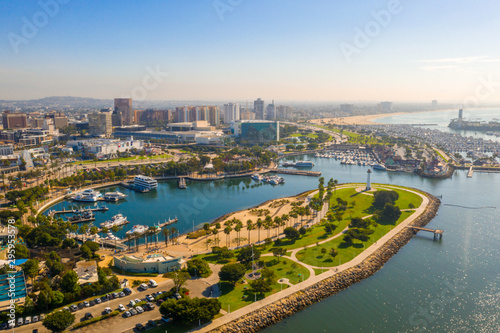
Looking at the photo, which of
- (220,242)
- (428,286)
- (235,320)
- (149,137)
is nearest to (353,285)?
(428,286)

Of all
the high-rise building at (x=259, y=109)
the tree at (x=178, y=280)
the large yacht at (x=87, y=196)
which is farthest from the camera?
the high-rise building at (x=259, y=109)

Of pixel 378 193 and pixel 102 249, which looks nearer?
pixel 102 249

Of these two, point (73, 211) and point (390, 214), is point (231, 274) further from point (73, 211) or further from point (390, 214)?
point (73, 211)

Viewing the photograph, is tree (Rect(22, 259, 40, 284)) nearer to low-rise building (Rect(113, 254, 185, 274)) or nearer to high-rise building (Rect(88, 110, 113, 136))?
low-rise building (Rect(113, 254, 185, 274))

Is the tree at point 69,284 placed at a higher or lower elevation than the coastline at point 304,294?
higher

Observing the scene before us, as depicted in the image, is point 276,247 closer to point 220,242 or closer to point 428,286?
point 220,242

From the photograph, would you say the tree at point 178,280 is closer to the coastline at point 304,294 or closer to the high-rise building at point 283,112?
the coastline at point 304,294

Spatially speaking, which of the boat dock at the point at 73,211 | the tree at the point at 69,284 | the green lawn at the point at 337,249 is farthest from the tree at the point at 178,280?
the boat dock at the point at 73,211
